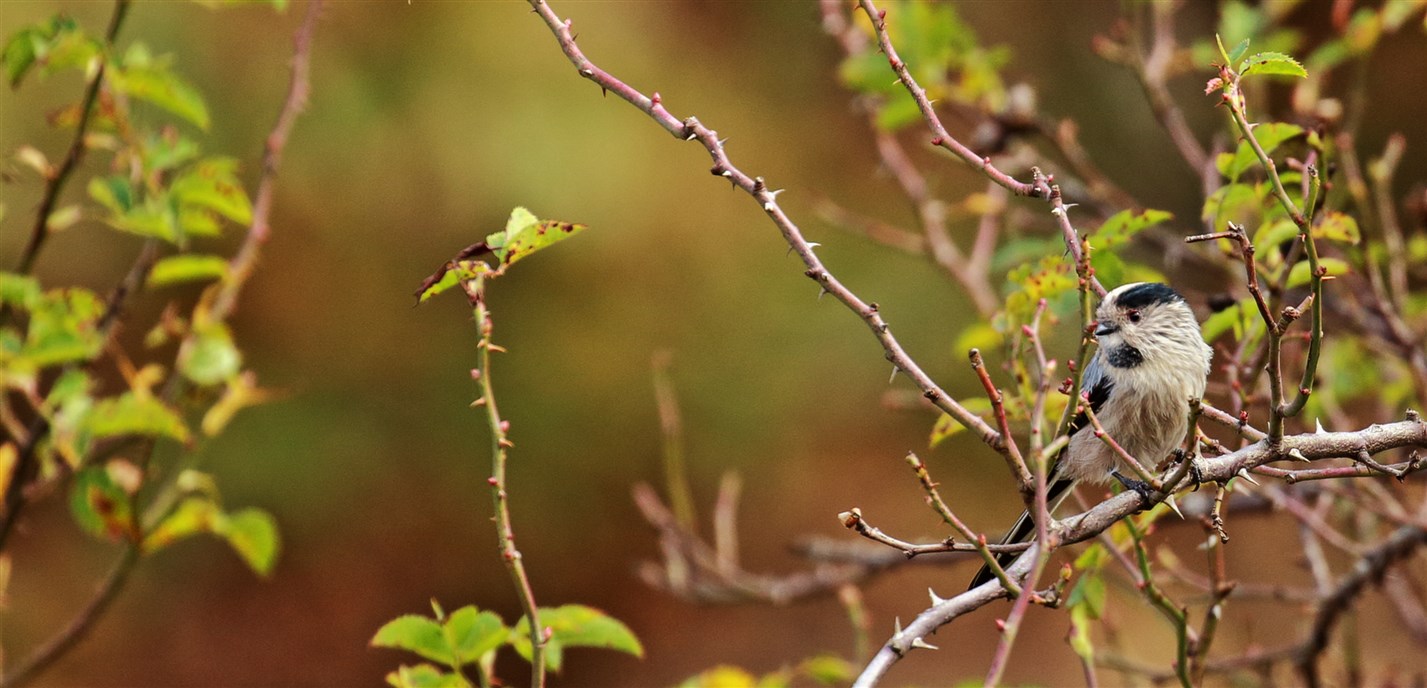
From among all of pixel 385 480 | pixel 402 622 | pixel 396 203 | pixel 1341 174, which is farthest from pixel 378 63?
pixel 402 622

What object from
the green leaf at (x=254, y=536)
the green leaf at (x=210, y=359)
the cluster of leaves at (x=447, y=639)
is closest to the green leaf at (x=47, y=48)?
the green leaf at (x=210, y=359)

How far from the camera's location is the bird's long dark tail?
→ 308cm

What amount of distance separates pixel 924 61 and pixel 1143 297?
132 centimetres

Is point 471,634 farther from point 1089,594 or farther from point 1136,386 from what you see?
point 1136,386

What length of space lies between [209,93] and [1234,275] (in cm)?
655

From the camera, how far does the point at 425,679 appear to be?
8.21 ft

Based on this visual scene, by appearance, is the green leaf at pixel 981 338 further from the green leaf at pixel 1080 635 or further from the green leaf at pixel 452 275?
the green leaf at pixel 452 275

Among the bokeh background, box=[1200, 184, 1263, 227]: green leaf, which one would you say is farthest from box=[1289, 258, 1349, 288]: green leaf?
the bokeh background

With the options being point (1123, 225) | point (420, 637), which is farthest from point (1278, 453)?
point (420, 637)

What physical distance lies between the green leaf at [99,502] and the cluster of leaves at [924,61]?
2.81 m

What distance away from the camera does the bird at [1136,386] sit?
12.1 feet

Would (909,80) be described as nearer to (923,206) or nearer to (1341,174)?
(923,206)

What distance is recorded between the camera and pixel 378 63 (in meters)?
8.41

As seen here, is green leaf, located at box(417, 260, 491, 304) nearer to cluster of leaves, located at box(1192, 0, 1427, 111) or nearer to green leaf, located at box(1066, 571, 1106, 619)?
green leaf, located at box(1066, 571, 1106, 619)
